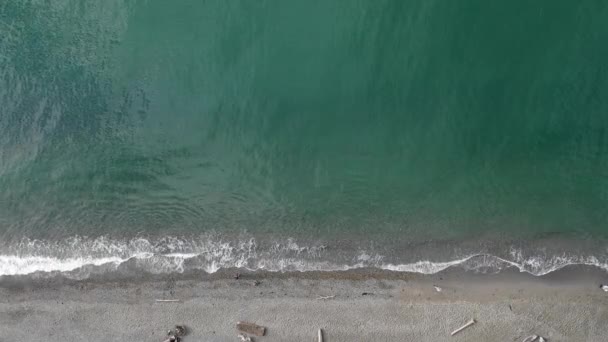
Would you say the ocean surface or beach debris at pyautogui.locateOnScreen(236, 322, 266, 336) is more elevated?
the ocean surface

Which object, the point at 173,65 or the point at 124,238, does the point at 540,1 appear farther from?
the point at 124,238

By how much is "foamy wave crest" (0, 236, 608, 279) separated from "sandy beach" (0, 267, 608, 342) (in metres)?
0.45

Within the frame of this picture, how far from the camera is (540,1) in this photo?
22625 mm

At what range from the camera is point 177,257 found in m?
22.7

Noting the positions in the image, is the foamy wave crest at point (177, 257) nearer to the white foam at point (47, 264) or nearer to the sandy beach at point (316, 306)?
the white foam at point (47, 264)

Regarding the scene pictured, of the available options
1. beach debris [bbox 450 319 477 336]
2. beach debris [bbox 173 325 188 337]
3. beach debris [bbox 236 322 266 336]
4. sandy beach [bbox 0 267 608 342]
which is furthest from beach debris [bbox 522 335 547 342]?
beach debris [bbox 173 325 188 337]

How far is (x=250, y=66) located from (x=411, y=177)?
983cm

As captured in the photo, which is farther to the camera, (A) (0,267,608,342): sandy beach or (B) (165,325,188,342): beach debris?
(B) (165,325,188,342): beach debris

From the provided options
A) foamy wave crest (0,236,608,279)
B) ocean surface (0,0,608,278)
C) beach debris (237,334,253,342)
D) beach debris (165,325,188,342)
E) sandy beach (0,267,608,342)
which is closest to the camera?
sandy beach (0,267,608,342)

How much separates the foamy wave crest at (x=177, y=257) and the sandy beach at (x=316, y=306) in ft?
1.46

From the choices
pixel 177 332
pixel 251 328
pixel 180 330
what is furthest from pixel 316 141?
pixel 177 332

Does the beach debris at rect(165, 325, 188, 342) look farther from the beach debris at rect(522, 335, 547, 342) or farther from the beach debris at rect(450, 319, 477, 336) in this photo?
the beach debris at rect(522, 335, 547, 342)

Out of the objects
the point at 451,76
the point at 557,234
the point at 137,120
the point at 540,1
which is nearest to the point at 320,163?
the point at 451,76

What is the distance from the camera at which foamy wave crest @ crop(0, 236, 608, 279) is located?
22.3 meters
